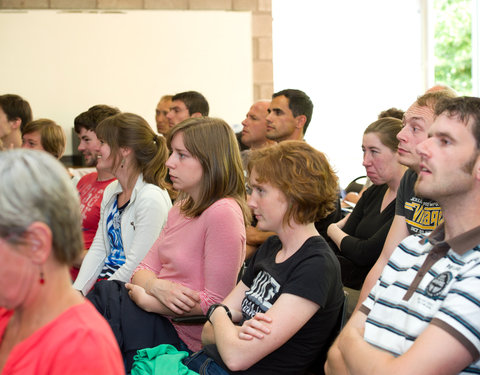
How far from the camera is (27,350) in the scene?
96 cm

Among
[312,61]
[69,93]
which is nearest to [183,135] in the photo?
[69,93]

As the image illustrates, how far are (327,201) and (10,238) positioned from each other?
45.8 inches

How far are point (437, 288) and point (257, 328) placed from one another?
534 millimetres

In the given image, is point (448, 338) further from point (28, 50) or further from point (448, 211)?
point (28, 50)

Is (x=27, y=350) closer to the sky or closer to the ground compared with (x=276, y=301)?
closer to the sky

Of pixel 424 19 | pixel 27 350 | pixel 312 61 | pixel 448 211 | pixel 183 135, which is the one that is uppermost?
pixel 424 19

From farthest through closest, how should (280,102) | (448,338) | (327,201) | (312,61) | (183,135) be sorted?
(312,61), (280,102), (183,135), (327,201), (448,338)

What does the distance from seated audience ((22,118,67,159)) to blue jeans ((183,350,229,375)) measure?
8.50 ft

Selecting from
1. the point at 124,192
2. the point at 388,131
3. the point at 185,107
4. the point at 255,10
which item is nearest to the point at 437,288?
the point at 388,131

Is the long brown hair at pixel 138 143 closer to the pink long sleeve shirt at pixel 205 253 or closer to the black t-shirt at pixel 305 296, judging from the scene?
the pink long sleeve shirt at pixel 205 253

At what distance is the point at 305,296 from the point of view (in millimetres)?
1685

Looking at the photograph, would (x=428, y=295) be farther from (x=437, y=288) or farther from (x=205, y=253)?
(x=205, y=253)

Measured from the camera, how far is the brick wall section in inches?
235

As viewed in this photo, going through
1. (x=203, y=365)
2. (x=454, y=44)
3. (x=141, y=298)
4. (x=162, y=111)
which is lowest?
(x=203, y=365)
